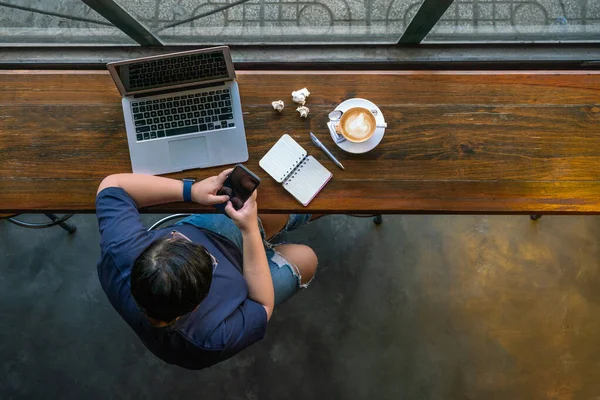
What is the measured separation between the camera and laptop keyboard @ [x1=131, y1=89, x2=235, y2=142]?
1650mm

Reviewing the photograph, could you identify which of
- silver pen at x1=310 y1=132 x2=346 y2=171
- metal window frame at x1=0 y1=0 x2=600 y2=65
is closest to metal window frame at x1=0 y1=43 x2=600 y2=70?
metal window frame at x1=0 y1=0 x2=600 y2=65

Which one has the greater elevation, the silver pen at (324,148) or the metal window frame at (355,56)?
the metal window frame at (355,56)

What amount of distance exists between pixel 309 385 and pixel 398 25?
1905 millimetres

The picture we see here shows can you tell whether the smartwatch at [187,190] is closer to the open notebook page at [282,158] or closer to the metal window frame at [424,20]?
the open notebook page at [282,158]

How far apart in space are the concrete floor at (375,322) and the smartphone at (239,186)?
109 cm

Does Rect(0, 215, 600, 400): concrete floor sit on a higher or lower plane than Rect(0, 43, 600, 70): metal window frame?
lower

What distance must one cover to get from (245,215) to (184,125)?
399mm

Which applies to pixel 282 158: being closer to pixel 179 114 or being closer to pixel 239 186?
pixel 239 186

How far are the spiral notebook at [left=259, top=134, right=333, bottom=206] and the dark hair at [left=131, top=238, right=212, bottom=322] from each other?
18.3 inches

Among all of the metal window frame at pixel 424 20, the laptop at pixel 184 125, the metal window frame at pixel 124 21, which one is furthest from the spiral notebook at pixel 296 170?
the metal window frame at pixel 124 21

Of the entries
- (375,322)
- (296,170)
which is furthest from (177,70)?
(375,322)

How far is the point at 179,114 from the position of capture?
166 centimetres

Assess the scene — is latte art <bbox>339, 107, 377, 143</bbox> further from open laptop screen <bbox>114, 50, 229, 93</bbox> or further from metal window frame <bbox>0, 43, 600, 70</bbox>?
metal window frame <bbox>0, 43, 600, 70</bbox>

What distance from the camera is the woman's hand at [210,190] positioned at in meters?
1.58
